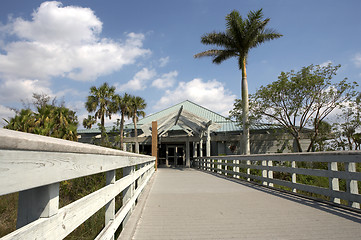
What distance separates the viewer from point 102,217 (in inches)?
219

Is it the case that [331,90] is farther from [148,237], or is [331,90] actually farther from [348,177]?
[148,237]

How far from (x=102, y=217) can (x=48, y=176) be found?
15.5 ft

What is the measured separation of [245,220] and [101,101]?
26.3 m

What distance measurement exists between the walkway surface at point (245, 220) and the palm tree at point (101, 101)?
78.6 ft

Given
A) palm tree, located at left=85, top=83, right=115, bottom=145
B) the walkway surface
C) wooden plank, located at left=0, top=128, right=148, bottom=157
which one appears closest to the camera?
wooden plank, located at left=0, top=128, right=148, bottom=157

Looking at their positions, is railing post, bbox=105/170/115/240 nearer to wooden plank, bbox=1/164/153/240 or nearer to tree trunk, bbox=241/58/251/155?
wooden plank, bbox=1/164/153/240

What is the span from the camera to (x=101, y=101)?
1115 inches

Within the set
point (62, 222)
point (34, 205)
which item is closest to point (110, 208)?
point (62, 222)

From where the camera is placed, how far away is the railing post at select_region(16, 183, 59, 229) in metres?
1.31

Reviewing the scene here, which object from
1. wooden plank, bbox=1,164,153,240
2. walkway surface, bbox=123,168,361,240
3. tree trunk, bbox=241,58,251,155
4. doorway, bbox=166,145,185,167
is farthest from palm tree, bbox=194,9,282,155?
wooden plank, bbox=1,164,153,240

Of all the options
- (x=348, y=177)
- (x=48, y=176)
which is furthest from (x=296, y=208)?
(x=48, y=176)

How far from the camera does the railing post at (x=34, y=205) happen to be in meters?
1.31

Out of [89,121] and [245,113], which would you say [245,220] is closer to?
[245,113]

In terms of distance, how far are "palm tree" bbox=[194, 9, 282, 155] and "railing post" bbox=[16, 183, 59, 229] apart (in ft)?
52.3
